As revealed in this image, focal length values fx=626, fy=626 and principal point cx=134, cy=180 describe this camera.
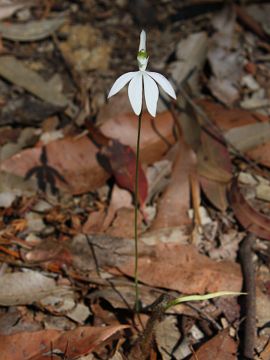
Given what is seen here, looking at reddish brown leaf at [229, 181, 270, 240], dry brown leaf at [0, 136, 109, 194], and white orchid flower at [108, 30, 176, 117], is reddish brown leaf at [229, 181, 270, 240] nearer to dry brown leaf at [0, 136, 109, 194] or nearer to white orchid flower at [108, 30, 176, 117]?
dry brown leaf at [0, 136, 109, 194]

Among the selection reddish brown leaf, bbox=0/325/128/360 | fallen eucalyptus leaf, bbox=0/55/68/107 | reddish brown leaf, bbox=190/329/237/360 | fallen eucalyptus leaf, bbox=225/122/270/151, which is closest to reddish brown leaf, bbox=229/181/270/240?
fallen eucalyptus leaf, bbox=225/122/270/151

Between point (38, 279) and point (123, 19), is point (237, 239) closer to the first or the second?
point (38, 279)

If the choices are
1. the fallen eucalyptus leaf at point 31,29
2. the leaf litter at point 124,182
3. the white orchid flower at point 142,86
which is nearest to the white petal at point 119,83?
the white orchid flower at point 142,86

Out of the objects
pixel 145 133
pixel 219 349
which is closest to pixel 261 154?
pixel 145 133

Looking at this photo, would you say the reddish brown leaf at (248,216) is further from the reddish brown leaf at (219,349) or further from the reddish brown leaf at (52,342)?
the reddish brown leaf at (52,342)

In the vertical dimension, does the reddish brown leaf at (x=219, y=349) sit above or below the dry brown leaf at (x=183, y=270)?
below

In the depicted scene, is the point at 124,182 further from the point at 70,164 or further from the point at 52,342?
the point at 52,342
